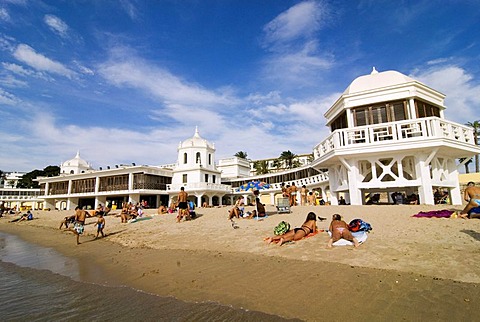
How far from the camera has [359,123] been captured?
14.6m

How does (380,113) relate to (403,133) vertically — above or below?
above

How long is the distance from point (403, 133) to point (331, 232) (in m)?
8.52

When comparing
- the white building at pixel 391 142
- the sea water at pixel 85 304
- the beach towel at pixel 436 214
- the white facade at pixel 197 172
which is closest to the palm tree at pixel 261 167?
the white facade at pixel 197 172

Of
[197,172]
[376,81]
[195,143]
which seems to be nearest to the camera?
[376,81]

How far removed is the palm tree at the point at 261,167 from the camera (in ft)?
209

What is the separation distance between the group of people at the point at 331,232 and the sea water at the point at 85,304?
3.76 m

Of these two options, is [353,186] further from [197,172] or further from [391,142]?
[197,172]

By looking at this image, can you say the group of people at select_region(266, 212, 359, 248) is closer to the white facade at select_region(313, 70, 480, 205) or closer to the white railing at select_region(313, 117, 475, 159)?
the white facade at select_region(313, 70, 480, 205)

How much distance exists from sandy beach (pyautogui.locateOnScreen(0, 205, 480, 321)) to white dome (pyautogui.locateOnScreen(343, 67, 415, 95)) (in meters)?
7.56

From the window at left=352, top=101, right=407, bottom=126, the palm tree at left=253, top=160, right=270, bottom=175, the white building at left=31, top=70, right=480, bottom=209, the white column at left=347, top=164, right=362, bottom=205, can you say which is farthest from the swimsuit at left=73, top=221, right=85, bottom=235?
the palm tree at left=253, top=160, right=270, bottom=175

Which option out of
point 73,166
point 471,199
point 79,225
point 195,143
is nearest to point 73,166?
point 73,166

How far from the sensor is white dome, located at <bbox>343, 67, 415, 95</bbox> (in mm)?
14431

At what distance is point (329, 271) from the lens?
5.43 m

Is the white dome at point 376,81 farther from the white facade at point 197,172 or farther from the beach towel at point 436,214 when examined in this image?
the white facade at point 197,172
